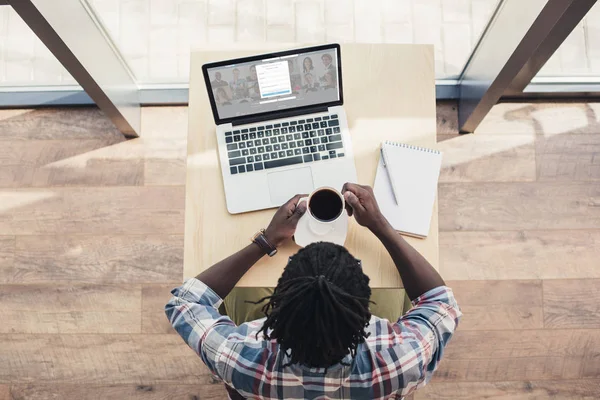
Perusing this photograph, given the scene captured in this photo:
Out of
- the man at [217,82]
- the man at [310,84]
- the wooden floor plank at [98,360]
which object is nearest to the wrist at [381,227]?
the man at [310,84]

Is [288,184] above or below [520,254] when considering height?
above

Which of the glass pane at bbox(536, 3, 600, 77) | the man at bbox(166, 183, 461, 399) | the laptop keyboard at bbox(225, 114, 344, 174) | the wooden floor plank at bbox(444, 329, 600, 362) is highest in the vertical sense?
the glass pane at bbox(536, 3, 600, 77)

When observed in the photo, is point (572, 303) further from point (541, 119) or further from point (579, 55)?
point (579, 55)

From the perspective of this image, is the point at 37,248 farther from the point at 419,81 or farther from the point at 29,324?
the point at 419,81

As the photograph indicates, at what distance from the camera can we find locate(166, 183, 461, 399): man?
3.26ft

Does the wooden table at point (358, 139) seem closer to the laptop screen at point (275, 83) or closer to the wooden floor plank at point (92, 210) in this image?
the laptop screen at point (275, 83)

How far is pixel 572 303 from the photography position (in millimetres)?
2055

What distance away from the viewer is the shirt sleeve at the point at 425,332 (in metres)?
1.16

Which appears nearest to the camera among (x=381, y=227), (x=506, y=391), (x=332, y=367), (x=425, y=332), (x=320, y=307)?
(x=320, y=307)

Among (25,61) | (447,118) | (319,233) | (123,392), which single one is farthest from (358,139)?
(25,61)

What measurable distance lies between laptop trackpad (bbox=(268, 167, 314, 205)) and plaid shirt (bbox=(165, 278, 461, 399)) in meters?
0.32

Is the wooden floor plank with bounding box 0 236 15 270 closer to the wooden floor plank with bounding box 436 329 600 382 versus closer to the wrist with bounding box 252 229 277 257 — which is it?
the wrist with bounding box 252 229 277 257

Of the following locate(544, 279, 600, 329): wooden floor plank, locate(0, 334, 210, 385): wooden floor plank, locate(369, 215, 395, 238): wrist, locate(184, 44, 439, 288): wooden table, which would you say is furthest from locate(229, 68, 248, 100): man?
locate(544, 279, 600, 329): wooden floor plank

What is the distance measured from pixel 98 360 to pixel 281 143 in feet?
3.96
